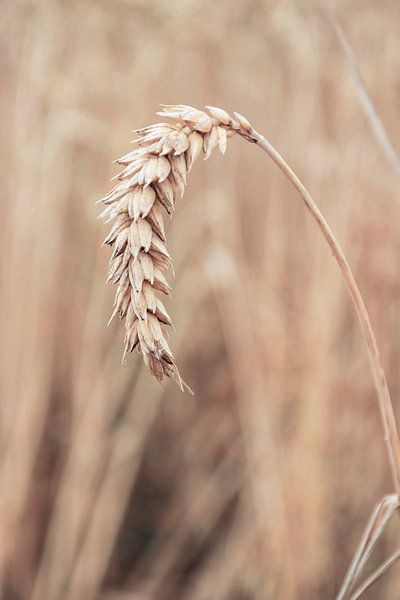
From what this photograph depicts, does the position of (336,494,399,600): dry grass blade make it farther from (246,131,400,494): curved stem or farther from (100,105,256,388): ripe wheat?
(100,105,256,388): ripe wheat

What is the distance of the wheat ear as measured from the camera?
17.8 inches

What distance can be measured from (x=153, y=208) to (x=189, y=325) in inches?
43.2

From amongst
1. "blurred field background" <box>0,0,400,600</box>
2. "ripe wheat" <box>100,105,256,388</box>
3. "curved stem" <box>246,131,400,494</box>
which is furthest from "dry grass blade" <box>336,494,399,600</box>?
"blurred field background" <box>0,0,400,600</box>

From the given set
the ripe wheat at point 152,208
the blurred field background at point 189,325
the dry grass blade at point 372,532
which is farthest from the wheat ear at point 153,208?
the blurred field background at point 189,325

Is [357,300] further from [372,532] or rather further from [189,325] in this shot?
[189,325]

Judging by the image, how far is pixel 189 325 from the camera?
5.11 ft

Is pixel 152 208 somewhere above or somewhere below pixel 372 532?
above

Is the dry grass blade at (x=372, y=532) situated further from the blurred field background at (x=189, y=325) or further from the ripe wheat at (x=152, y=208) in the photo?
the blurred field background at (x=189, y=325)

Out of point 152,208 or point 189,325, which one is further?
point 189,325

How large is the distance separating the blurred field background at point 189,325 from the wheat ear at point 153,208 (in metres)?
0.82

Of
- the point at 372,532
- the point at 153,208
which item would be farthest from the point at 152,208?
the point at 372,532

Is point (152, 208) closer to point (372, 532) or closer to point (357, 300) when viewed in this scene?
point (357, 300)

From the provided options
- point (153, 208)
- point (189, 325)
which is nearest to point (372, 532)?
point (153, 208)

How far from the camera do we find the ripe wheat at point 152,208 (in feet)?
1.48
